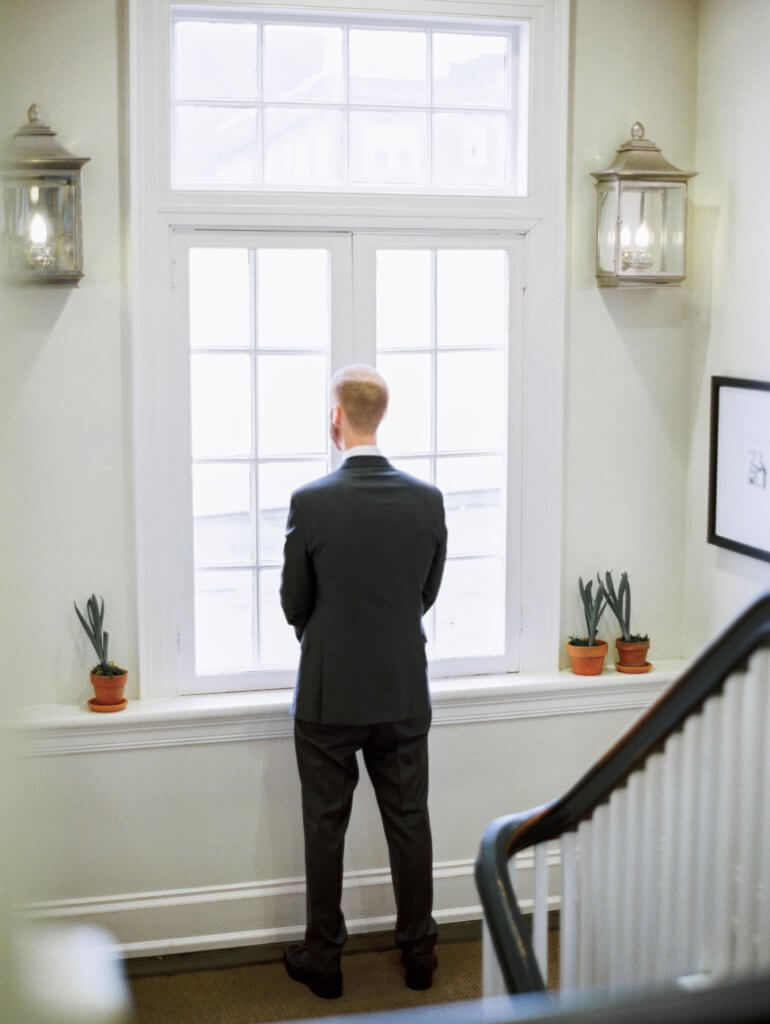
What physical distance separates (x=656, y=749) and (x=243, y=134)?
239cm

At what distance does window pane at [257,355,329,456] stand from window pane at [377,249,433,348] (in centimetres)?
23

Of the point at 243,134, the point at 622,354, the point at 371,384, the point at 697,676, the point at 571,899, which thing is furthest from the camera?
the point at 622,354

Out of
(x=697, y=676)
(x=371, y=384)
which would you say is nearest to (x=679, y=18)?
(x=371, y=384)

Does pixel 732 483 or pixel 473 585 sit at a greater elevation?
pixel 732 483

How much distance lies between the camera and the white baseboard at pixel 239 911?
3693 mm

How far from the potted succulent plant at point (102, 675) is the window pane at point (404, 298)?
119 centimetres

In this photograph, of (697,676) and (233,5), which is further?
(233,5)

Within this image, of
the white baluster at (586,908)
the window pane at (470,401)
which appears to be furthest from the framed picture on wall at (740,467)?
the white baluster at (586,908)

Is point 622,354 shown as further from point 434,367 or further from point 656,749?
point 656,749

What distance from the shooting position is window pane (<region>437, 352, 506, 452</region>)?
392 centimetres

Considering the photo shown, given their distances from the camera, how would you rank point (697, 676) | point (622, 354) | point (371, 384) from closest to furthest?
1. point (697, 676)
2. point (371, 384)
3. point (622, 354)

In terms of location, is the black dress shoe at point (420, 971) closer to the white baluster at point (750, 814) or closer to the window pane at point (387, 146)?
the white baluster at point (750, 814)

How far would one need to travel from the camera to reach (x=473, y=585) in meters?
4.04

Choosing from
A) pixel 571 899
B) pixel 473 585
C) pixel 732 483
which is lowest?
pixel 571 899
